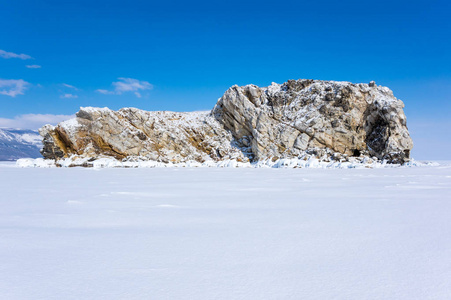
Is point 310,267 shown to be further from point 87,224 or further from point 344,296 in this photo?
point 87,224

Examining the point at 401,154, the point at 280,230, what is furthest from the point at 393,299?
the point at 401,154

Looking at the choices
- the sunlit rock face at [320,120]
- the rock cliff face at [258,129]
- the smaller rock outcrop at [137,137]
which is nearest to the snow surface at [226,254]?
the smaller rock outcrop at [137,137]

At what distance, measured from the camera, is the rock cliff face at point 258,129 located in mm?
40844

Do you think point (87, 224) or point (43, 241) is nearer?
point (43, 241)

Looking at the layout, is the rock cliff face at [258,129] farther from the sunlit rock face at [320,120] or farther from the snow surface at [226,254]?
the snow surface at [226,254]

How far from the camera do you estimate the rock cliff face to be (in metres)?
40.8

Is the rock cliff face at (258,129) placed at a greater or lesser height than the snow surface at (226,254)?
greater

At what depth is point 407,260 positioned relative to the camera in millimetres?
3418

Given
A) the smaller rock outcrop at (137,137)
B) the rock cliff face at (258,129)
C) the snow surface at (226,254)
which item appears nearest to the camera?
the snow surface at (226,254)

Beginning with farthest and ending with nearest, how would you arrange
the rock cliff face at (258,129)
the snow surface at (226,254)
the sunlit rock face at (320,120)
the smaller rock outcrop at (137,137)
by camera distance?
the sunlit rock face at (320,120) → the rock cliff face at (258,129) → the smaller rock outcrop at (137,137) → the snow surface at (226,254)

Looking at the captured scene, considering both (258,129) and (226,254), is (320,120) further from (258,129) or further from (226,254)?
(226,254)

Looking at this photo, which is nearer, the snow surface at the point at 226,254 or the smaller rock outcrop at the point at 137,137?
the snow surface at the point at 226,254

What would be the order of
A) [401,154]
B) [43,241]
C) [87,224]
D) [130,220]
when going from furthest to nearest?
[401,154]
[130,220]
[87,224]
[43,241]

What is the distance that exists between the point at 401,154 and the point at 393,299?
44.3 metres
